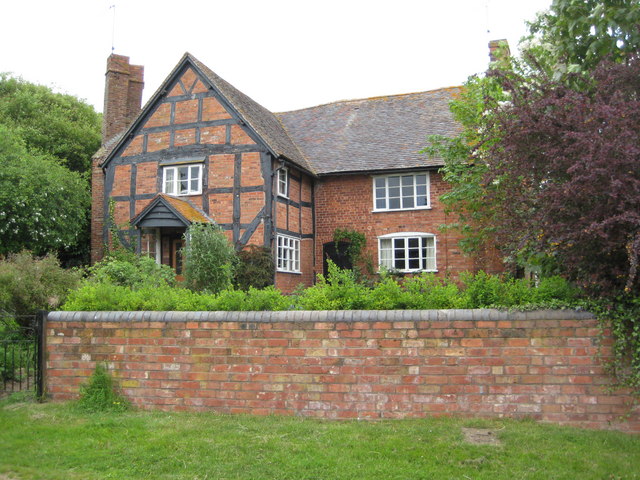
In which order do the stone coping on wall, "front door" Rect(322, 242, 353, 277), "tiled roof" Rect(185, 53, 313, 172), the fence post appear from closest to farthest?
the stone coping on wall, the fence post, "tiled roof" Rect(185, 53, 313, 172), "front door" Rect(322, 242, 353, 277)

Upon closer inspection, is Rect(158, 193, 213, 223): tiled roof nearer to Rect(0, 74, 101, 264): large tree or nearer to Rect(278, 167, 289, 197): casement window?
Rect(278, 167, 289, 197): casement window

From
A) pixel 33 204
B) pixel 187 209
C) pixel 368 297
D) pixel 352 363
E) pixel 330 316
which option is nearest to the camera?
pixel 352 363

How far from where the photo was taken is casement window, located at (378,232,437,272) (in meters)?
19.3

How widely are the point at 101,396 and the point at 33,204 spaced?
49.1 feet

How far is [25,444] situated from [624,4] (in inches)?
318

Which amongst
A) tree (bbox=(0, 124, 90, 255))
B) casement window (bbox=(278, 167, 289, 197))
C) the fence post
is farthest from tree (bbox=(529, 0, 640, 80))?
tree (bbox=(0, 124, 90, 255))

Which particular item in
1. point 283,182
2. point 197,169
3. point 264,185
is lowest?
point 264,185

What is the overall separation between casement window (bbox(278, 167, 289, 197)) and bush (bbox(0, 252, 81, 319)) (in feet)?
27.0

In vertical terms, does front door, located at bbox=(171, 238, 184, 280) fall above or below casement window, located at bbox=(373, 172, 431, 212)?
below

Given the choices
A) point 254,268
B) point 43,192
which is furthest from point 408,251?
point 43,192

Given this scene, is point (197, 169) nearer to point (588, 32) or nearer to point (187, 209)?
point (187, 209)

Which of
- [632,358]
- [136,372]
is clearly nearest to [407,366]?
[632,358]

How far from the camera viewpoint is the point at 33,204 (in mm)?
19766

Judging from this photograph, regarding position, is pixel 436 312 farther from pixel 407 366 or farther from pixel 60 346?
pixel 60 346
